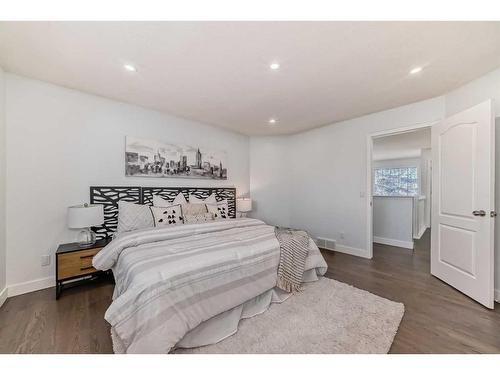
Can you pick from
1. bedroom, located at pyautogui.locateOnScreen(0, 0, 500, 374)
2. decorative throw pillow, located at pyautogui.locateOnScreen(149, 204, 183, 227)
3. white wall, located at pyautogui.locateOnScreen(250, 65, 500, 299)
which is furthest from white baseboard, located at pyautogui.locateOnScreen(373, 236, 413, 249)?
decorative throw pillow, located at pyautogui.locateOnScreen(149, 204, 183, 227)

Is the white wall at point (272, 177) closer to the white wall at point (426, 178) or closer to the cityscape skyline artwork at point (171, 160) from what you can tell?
the cityscape skyline artwork at point (171, 160)

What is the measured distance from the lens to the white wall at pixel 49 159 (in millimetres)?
2213

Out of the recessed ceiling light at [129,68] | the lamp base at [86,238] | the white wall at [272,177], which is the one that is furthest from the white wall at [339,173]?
the lamp base at [86,238]

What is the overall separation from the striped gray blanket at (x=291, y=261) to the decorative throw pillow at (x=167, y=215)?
4.72 feet

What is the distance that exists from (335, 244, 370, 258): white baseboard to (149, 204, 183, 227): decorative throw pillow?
2836 millimetres

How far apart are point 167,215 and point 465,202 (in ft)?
11.4

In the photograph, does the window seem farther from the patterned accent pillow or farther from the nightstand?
the nightstand

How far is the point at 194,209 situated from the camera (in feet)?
10.2

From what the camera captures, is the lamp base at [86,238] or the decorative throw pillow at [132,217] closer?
the lamp base at [86,238]

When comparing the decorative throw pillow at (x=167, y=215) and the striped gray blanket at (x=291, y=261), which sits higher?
the decorative throw pillow at (x=167, y=215)

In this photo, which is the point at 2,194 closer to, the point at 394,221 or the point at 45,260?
the point at 45,260

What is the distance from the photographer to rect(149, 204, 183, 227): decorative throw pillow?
2.76 meters
